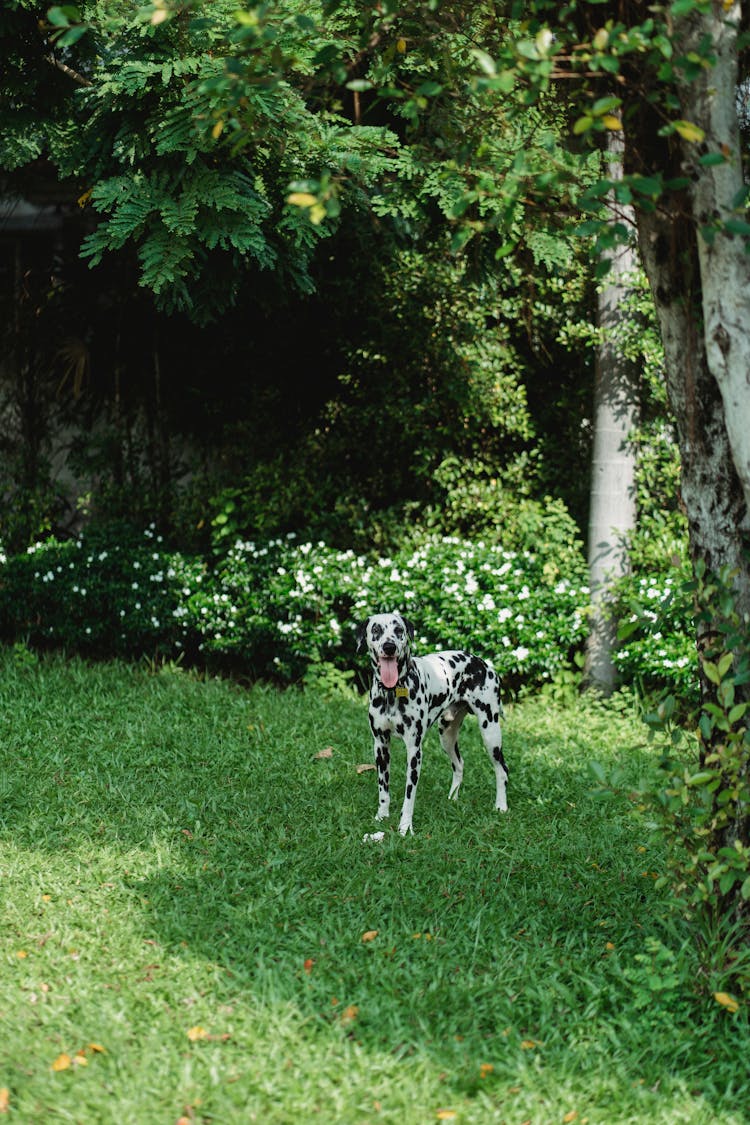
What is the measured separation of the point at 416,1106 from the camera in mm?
3273

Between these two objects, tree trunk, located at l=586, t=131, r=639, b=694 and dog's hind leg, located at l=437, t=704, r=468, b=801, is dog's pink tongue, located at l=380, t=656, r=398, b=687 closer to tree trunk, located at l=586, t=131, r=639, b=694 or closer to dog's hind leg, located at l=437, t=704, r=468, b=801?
dog's hind leg, located at l=437, t=704, r=468, b=801

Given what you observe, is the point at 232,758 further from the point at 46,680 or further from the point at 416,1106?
the point at 416,1106

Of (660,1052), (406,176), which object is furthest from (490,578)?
(660,1052)

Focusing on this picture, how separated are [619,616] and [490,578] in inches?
41.5

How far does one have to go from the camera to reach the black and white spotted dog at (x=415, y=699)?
552 centimetres

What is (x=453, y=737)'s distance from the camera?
20.4ft

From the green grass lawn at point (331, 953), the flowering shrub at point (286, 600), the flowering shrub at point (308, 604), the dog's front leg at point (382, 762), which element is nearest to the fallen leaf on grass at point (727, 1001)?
the green grass lawn at point (331, 953)

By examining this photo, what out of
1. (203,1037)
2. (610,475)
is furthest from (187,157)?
(203,1037)

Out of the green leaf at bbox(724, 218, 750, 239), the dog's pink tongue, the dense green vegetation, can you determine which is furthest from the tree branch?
the green leaf at bbox(724, 218, 750, 239)

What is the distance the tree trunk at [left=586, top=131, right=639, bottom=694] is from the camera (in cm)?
866

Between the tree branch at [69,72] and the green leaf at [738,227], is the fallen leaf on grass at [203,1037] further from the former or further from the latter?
the tree branch at [69,72]

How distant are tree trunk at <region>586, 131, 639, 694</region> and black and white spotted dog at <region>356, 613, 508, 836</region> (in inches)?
106

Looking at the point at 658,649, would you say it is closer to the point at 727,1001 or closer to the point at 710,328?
the point at 727,1001

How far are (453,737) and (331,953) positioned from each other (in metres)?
2.15
